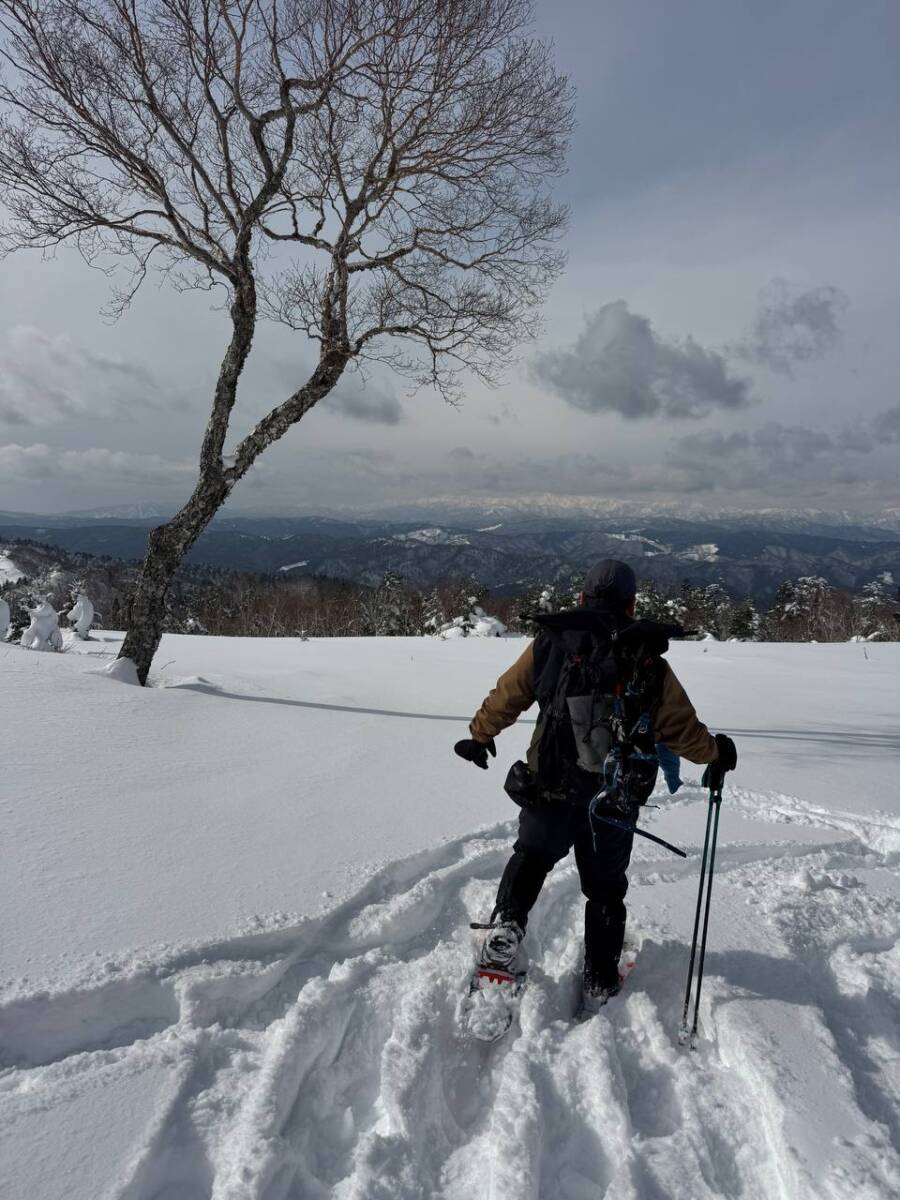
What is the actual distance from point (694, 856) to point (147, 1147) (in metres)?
3.16

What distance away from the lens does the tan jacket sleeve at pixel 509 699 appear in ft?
8.55

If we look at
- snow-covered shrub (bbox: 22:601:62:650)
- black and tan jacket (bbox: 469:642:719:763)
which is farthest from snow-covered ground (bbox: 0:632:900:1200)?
snow-covered shrub (bbox: 22:601:62:650)

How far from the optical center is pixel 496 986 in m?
2.44

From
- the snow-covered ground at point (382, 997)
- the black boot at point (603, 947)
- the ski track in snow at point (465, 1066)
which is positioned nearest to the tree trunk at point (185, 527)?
the snow-covered ground at point (382, 997)

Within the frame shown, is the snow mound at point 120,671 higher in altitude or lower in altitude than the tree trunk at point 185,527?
lower

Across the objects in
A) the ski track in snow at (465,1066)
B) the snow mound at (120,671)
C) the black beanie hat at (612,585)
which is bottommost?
the ski track in snow at (465,1066)

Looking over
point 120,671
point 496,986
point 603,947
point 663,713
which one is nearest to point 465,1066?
point 496,986

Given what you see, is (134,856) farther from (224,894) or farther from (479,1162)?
(479,1162)

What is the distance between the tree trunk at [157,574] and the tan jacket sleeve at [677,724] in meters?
6.03

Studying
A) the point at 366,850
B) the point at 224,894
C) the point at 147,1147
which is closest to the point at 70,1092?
the point at 147,1147

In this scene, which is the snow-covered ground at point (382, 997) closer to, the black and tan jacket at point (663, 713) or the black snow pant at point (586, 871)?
the black snow pant at point (586, 871)

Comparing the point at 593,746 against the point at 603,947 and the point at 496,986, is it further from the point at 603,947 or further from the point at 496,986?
the point at 496,986

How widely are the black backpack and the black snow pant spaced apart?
0.15 m

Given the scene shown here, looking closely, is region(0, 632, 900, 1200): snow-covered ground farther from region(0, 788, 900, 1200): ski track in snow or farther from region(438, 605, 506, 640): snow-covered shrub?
region(438, 605, 506, 640): snow-covered shrub
